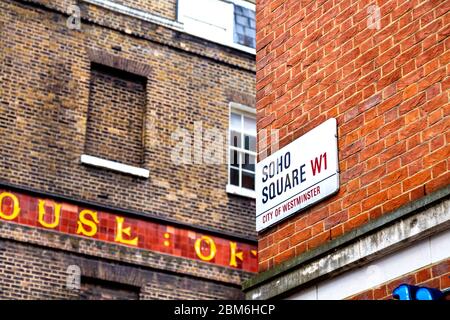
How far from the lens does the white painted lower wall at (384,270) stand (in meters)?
10.1

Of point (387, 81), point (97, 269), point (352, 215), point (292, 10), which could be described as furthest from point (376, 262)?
point (97, 269)

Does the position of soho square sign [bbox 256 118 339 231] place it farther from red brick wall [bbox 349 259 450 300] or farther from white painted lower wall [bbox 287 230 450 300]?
red brick wall [bbox 349 259 450 300]

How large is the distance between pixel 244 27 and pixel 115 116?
4.48 meters

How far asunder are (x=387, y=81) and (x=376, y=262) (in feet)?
5.68

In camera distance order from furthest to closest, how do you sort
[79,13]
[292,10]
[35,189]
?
[79,13] < [35,189] < [292,10]

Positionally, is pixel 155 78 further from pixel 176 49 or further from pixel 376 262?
pixel 376 262

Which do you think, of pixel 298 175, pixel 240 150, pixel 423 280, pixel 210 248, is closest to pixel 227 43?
pixel 240 150

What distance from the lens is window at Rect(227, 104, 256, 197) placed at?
1002 inches

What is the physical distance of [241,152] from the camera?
84.1ft

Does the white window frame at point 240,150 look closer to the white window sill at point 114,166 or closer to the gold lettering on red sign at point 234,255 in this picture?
the gold lettering on red sign at point 234,255

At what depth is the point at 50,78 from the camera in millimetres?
23812

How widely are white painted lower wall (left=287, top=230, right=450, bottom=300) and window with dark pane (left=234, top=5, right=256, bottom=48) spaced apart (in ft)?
51.1
